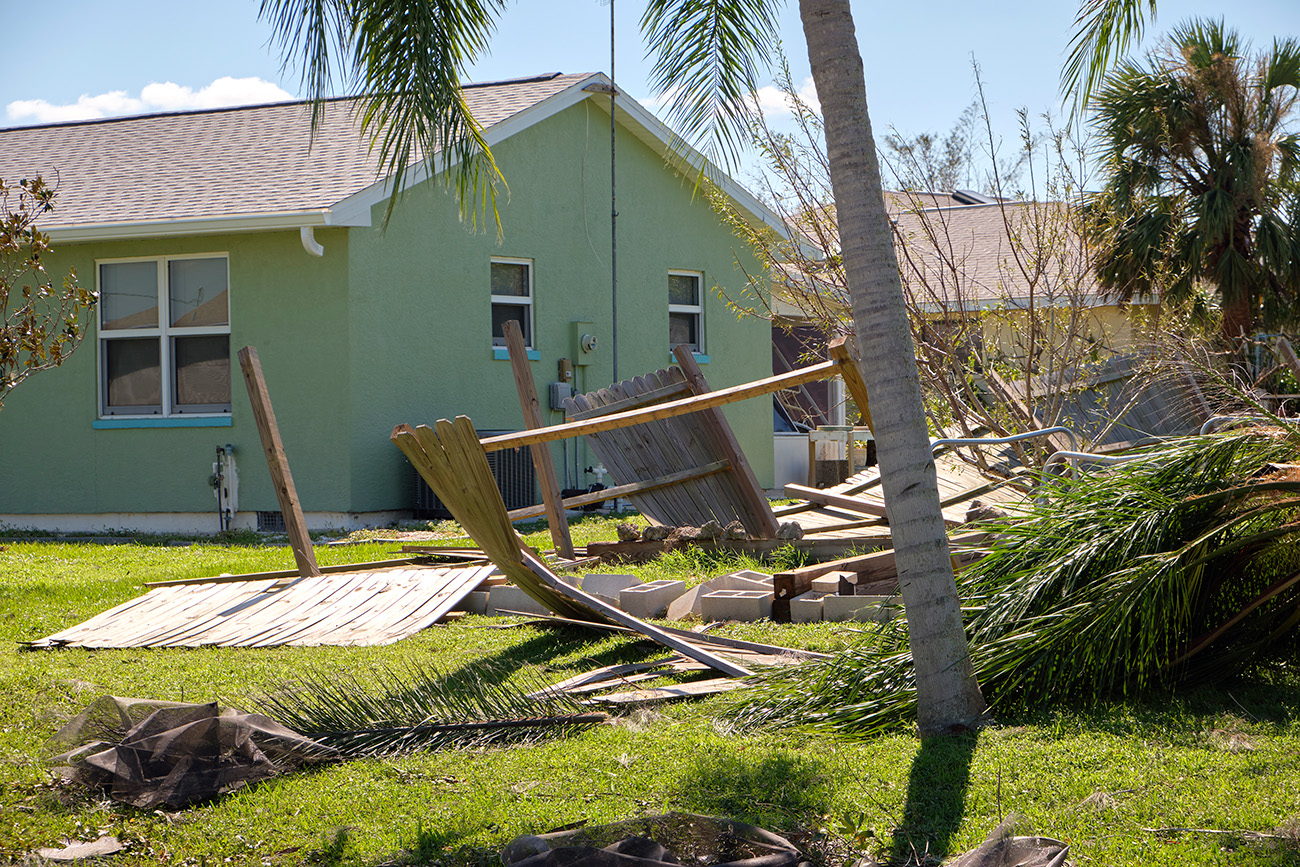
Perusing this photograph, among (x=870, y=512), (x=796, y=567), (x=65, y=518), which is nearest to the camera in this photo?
(x=796, y=567)

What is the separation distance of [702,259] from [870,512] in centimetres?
829

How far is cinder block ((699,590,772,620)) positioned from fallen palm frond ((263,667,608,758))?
2294mm

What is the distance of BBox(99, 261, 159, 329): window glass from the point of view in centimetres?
1358

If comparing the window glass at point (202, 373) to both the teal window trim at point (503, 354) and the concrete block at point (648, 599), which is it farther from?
the concrete block at point (648, 599)

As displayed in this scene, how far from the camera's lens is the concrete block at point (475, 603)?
7.67m

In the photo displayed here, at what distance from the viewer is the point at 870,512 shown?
918cm

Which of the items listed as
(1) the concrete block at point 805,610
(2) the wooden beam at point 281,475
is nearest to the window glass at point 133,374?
(2) the wooden beam at point 281,475

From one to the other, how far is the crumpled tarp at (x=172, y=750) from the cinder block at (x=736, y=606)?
309 centimetres

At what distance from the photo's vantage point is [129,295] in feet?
44.8

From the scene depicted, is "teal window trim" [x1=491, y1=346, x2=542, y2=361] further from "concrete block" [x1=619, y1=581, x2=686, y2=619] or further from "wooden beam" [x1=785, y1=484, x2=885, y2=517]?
"concrete block" [x1=619, y1=581, x2=686, y2=619]

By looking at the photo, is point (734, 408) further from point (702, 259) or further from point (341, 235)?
point (341, 235)

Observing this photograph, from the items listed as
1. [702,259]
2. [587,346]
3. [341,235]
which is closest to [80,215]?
[341,235]

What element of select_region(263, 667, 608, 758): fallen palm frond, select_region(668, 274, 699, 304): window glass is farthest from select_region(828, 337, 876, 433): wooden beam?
select_region(668, 274, 699, 304): window glass

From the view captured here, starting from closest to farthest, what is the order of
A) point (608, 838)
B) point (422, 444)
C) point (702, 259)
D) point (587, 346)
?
point (608, 838)
point (422, 444)
point (587, 346)
point (702, 259)
